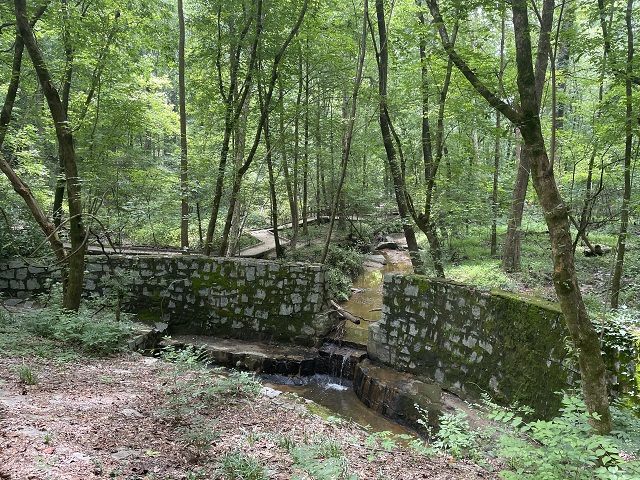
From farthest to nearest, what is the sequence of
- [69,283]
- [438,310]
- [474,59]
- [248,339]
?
[248,339] → [474,59] → [438,310] → [69,283]

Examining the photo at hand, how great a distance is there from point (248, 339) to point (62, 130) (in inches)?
192

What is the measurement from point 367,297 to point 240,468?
27.7 feet

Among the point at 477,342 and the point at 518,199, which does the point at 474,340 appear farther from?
the point at 518,199

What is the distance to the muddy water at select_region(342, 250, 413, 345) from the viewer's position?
27.0ft

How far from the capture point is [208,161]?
933 cm

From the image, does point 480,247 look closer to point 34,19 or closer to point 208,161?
point 208,161

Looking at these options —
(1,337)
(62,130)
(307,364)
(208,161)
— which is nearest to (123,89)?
(208,161)

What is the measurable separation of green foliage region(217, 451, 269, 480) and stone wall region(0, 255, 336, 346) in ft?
15.8

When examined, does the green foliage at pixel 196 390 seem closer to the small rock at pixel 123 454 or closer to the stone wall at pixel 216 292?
the small rock at pixel 123 454

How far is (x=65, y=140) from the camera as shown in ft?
16.8

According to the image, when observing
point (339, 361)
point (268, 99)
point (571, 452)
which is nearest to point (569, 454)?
point (571, 452)

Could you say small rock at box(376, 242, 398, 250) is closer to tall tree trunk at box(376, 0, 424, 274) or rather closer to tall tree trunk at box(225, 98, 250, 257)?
tall tree trunk at box(225, 98, 250, 257)

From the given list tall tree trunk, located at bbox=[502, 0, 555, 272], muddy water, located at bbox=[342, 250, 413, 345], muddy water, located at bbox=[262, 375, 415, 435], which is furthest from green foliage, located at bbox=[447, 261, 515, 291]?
muddy water, located at bbox=[262, 375, 415, 435]

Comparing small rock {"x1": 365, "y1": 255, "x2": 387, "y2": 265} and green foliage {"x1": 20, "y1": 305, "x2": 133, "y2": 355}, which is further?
small rock {"x1": 365, "y1": 255, "x2": 387, "y2": 265}
